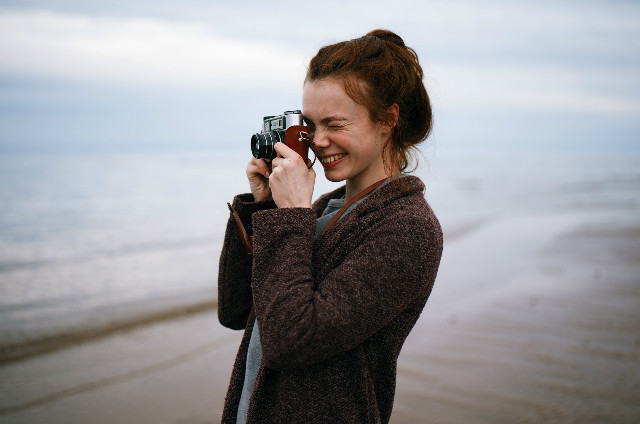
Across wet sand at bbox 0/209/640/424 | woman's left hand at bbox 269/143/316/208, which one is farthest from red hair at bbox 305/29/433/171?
wet sand at bbox 0/209/640/424

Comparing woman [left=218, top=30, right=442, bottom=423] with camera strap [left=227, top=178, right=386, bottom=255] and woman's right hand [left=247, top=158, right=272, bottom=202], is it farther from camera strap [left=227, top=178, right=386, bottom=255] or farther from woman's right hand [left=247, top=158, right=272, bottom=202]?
woman's right hand [left=247, top=158, right=272, bottom=202]

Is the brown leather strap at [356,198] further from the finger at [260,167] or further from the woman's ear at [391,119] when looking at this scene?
the finger at [260,167]

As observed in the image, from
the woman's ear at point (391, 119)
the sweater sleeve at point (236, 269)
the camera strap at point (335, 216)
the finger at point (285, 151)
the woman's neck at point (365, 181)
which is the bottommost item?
the sweater sleeve at point (236, 269)

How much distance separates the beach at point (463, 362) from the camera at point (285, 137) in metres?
2.38

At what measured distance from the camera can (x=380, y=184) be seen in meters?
1.34

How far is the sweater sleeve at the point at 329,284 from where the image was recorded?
109 centimetres

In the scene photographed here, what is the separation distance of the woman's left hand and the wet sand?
2.42 metres

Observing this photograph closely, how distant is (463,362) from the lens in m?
3.93

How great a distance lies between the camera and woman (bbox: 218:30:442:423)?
1.11m

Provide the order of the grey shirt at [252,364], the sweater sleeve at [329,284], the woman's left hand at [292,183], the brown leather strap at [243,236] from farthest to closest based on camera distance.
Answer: the brown leather strap at [243,236], the grey shirt at [252,364], the woman's left hand at [292,183], the sweater sleeve at [329,284]

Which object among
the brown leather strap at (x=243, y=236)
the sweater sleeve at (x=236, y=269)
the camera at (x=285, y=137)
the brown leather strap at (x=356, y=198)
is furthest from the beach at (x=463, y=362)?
the camera at (x=285, y=137)

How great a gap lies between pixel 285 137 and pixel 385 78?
286mm

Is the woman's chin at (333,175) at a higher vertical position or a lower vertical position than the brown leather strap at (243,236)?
higher

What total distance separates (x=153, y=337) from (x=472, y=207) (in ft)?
35.7
